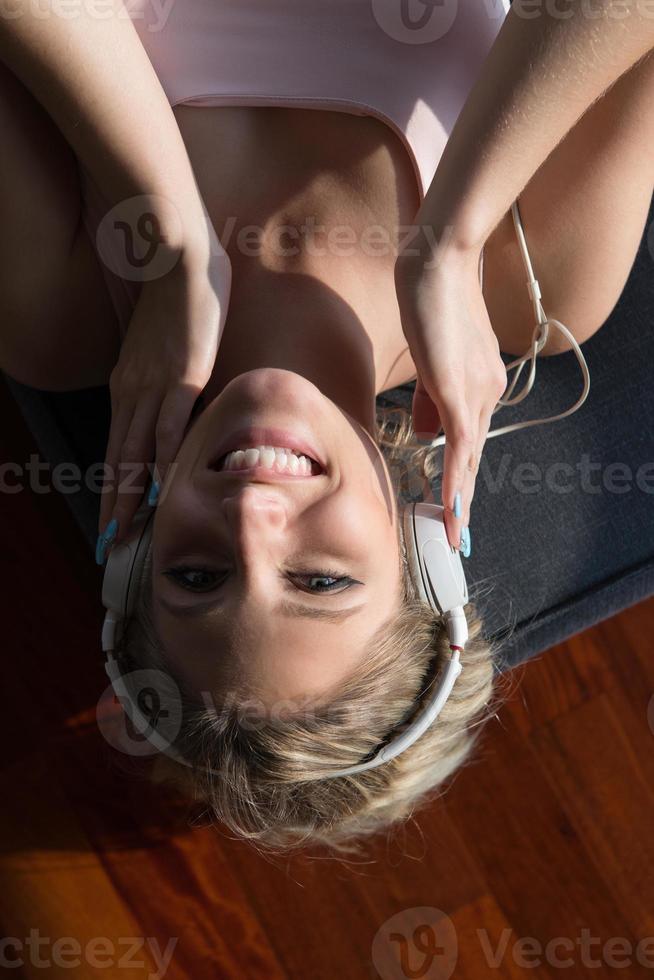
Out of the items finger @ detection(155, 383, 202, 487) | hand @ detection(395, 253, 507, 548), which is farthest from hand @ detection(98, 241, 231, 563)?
hand @ detection(395, 253, 507, 548)

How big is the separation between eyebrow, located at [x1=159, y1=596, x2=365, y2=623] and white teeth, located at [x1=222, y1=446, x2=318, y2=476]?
13 cm

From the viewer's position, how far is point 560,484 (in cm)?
117

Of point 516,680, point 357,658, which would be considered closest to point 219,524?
point 357,658

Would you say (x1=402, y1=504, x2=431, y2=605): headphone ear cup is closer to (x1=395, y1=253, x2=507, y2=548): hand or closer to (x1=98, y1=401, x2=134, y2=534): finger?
(x1=395, y1=253, x2=507, y2=548): hand

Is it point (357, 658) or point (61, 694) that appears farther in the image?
point (61, 694)

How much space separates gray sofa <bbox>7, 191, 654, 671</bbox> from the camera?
1.13m

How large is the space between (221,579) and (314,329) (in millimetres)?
290

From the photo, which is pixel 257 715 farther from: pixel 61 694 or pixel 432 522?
pixel 61 694

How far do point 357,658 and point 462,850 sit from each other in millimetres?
658

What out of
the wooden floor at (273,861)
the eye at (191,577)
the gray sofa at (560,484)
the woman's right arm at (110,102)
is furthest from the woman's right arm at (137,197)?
the wooden floor at (273,861)

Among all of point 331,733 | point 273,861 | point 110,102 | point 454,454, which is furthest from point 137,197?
point 273,861

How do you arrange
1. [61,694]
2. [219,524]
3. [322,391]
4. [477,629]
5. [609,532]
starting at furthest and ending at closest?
[61,694] < [609,532] < [477,629] < [322,391] < [219,524]

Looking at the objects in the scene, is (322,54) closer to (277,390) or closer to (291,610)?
(277,390)

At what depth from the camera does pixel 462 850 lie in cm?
132
